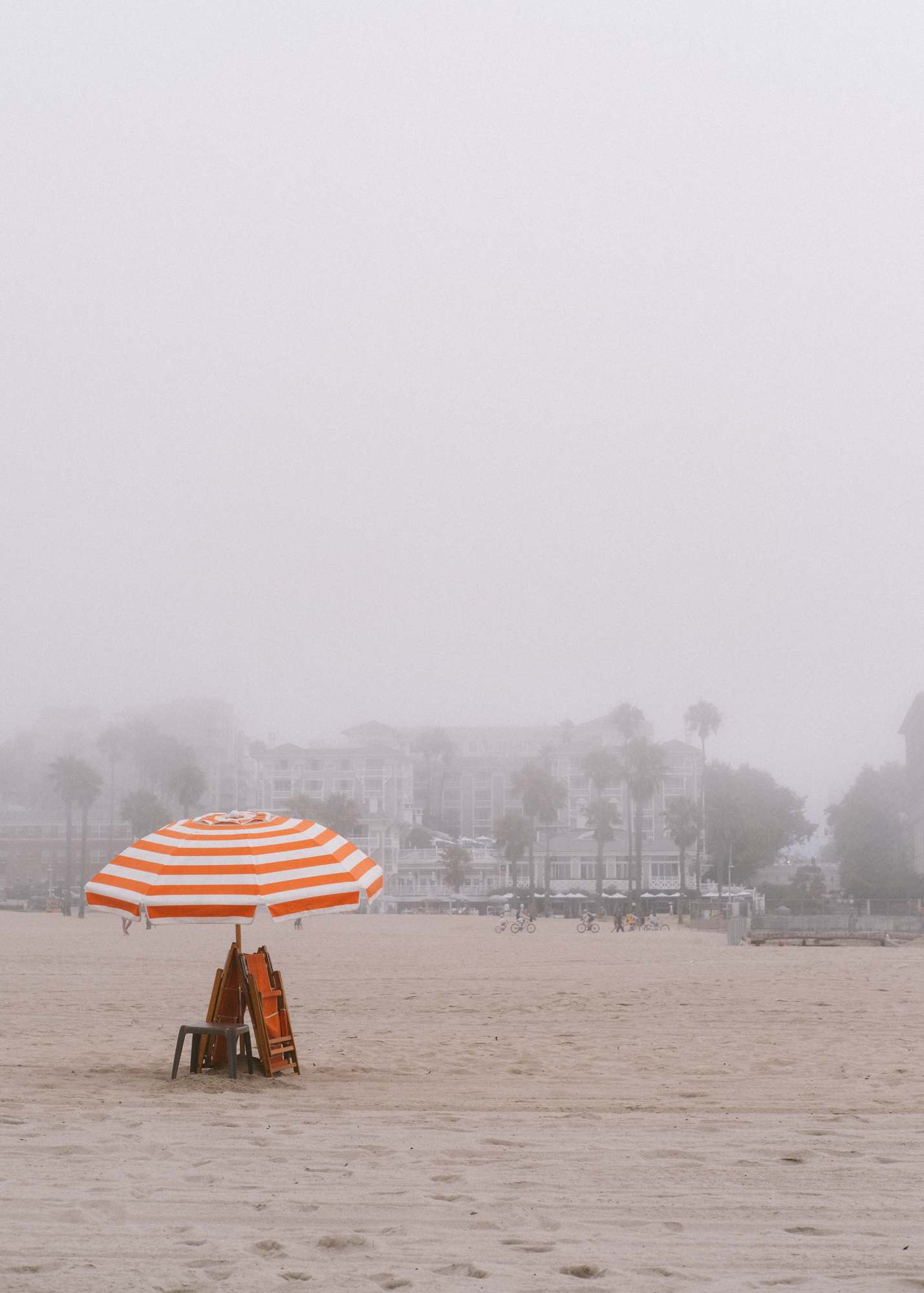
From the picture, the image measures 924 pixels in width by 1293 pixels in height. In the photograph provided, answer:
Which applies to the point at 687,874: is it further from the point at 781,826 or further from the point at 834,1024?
the point at 834,1024

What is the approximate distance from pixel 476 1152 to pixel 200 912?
2.93 metres

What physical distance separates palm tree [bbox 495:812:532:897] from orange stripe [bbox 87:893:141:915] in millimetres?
94745

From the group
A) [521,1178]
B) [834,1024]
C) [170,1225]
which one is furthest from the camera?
[834,1024]

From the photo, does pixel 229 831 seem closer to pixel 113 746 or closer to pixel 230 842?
pixel 230 842

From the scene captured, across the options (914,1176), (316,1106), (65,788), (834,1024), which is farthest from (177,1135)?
(65,788)

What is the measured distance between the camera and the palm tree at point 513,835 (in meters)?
104

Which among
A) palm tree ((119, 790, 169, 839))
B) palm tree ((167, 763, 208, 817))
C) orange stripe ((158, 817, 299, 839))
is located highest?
palm tree ((167, 763, 208, 817))

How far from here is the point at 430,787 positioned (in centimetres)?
17525

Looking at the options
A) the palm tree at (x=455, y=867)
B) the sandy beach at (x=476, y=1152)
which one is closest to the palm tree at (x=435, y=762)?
the palm tree at (x=455, y=867)

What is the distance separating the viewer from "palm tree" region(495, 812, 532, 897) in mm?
104062

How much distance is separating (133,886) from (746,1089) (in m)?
4.48

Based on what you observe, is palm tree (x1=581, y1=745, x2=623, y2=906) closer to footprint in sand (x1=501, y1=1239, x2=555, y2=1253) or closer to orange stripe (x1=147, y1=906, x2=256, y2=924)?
orange stripe (x1=147, y1=906, x2=256, y2=924)

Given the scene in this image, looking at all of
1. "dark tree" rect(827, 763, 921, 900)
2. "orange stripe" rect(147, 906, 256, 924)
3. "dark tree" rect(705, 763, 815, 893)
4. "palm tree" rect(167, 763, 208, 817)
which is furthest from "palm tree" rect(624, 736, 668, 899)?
"orange stripe" rect(147, 906, 256, 924)

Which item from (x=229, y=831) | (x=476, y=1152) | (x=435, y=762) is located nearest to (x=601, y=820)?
(x=435, y=762)
